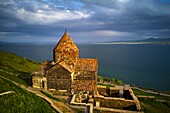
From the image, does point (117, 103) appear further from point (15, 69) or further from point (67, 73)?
point (15, 69)

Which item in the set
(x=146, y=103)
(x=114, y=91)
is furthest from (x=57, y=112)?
(x=146, y=103)

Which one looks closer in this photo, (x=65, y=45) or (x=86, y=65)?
(x=86, y=65)

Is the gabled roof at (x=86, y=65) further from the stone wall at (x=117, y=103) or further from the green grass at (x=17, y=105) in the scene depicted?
the green grass at (x=17, y=105)

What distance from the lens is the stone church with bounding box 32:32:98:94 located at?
2598 cm

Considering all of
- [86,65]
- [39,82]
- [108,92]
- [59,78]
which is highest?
[86,65]

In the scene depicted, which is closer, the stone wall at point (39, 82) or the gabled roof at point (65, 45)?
the stone wall at point (39, 82)

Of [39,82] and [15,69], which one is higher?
[39,82]

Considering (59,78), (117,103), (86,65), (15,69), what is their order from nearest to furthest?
(117,103) → (59,78) → (86,65) → (15,69)

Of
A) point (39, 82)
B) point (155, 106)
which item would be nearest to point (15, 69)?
point (39, 82)

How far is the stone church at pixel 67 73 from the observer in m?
26.0

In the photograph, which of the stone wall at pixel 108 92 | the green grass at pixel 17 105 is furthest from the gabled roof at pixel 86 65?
the green grass at pixel 17 105

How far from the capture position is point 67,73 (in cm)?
2600

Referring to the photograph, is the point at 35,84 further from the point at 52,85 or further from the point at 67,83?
the point at 67,83

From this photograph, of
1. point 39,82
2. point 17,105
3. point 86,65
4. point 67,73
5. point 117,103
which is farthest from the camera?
point 86,65
